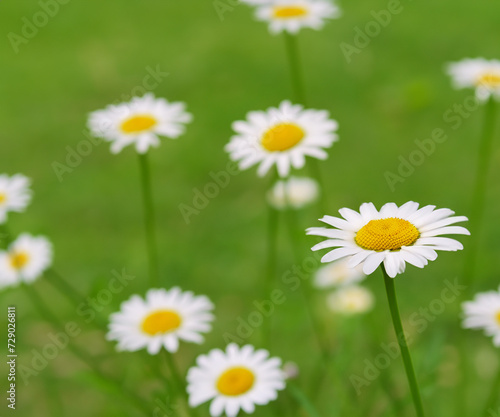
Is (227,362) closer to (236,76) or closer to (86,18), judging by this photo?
(236,76)

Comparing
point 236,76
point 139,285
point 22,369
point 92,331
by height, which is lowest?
point 22,369

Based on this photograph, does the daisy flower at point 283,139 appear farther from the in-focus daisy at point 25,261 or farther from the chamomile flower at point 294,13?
the in-focus daisy at point 25,261

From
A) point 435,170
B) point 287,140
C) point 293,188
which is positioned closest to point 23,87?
point 293,188

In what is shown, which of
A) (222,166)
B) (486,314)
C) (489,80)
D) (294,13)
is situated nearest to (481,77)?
(489,80)

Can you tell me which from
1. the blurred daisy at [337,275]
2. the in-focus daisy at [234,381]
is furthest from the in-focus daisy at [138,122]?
the blurred daisy at [337,275]

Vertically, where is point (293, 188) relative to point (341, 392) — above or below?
above

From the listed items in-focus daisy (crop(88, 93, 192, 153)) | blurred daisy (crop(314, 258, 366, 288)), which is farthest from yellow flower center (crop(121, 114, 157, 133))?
blurred daisy (crop(314, 258, 366, 288))
